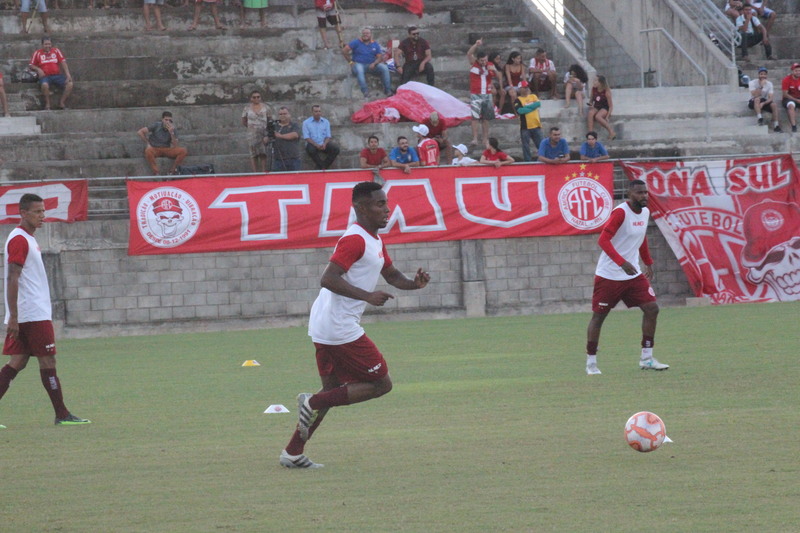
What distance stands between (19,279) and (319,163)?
551 inches

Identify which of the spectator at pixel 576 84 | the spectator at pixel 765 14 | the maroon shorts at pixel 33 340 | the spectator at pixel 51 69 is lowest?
the maroon shorts at pixel 33 340

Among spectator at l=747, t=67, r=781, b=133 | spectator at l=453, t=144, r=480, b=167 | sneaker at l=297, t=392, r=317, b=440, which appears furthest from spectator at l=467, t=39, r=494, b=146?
sneaker at l=297, t=392, r=317, b=440

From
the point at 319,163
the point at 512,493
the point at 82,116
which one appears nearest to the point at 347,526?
the point at 512,493

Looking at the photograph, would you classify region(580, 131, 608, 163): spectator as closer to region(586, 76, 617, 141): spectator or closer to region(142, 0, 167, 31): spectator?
region(586, 76, 617, 141): spectator

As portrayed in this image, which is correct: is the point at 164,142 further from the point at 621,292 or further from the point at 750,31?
the point at 750,31

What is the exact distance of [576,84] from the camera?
28281mm

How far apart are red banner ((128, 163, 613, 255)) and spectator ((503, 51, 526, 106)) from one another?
4770mm

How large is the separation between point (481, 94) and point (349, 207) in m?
5.85

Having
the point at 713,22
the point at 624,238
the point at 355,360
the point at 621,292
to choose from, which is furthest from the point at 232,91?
the point at 355,360

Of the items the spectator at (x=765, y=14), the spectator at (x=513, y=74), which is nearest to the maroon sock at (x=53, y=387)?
the spectator at (x=513, y=74)

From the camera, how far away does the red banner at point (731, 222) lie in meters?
23.4

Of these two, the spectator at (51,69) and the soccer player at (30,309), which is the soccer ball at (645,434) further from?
the spectator at (51,69)

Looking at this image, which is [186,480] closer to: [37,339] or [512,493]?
[512,493]

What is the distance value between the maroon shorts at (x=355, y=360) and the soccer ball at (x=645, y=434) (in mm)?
1670
